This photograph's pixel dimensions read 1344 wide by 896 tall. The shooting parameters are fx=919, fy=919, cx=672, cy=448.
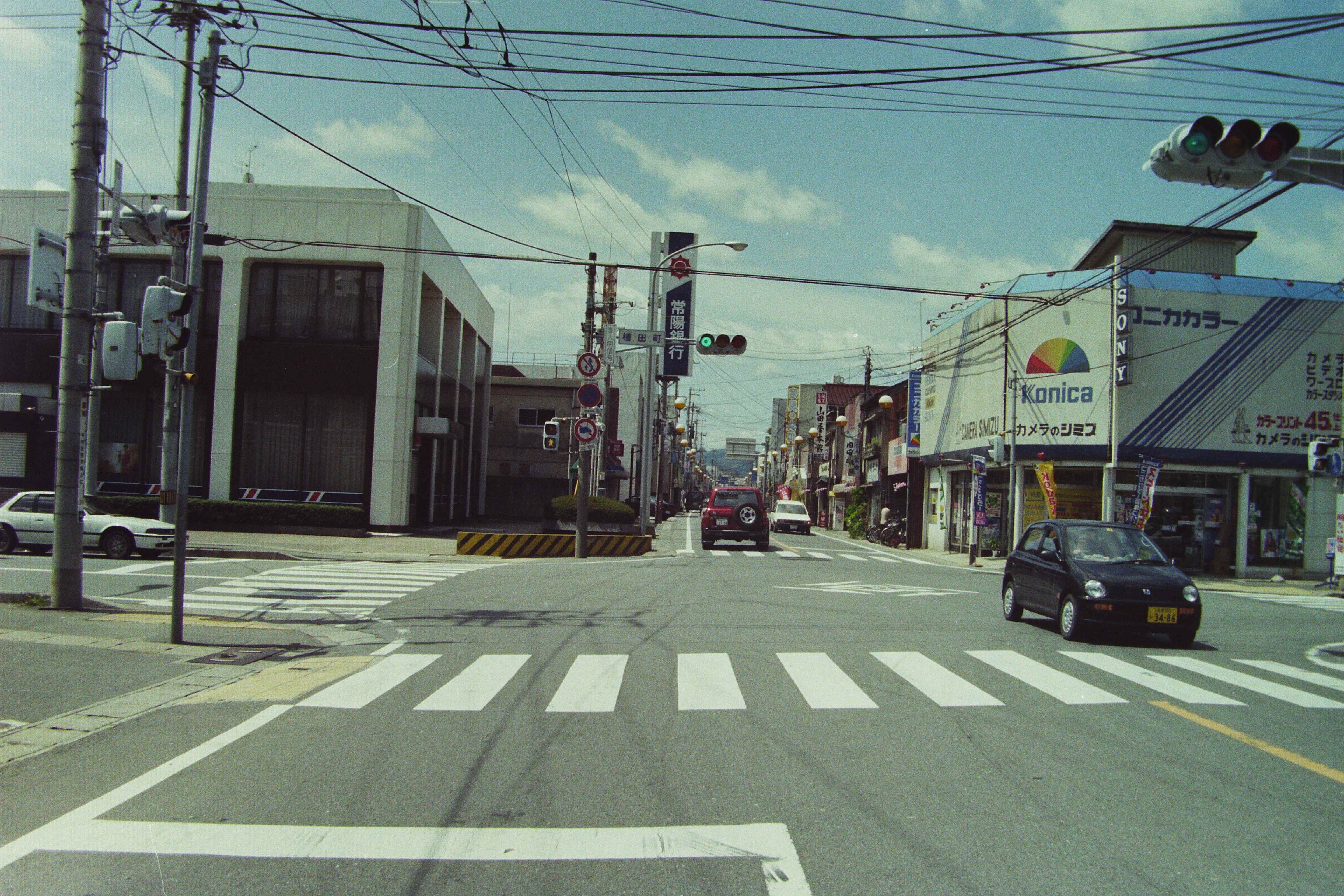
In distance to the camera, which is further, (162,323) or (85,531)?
(85,531)

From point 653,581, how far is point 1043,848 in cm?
1400

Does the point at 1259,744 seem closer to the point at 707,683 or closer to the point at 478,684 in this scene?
the point at 707,683

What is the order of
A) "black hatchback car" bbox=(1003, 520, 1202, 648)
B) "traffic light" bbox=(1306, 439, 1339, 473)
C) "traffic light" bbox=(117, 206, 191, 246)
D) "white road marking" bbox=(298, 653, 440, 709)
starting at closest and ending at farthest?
"white road marking" bbox=(298, 653, 440, 709), "black hatchback car" bbox=(1003, 520, 1202, 648), "traffic light" bbox=(117, 206, 191, 246), "traffic light" bbox=(1306, 439, 1339, 473)

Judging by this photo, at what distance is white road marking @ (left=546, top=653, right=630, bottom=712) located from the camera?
24.9ft

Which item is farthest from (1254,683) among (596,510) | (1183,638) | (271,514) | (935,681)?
(271,514)

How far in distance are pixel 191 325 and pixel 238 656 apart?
531 centimetres

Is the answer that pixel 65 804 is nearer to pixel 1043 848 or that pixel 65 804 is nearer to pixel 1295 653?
pixel 1043 848

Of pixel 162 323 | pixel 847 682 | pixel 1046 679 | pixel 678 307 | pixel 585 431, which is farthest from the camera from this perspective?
pixel 678 307

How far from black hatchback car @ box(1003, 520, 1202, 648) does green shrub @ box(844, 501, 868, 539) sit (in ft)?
123

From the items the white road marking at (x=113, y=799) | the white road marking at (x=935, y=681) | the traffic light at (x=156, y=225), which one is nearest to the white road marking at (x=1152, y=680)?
the white road marking at (x=935, y=681)

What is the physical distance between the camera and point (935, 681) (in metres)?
8.86

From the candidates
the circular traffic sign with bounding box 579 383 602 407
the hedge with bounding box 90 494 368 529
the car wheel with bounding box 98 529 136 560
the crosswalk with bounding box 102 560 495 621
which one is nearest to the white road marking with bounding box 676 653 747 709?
the crosswalk with bounding box 102 560 495 621

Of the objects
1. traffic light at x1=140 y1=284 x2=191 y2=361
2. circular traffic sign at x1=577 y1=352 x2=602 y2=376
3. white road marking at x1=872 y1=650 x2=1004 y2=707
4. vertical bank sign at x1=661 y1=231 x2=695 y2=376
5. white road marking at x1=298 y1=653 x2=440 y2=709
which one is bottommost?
white road marking at x1=298 y1=653 x2=440 y2=709

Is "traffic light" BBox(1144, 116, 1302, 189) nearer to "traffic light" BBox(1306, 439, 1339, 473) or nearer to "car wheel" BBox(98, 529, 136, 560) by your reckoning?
"traffic light" BBox(1306, 439, 1339, 473)
